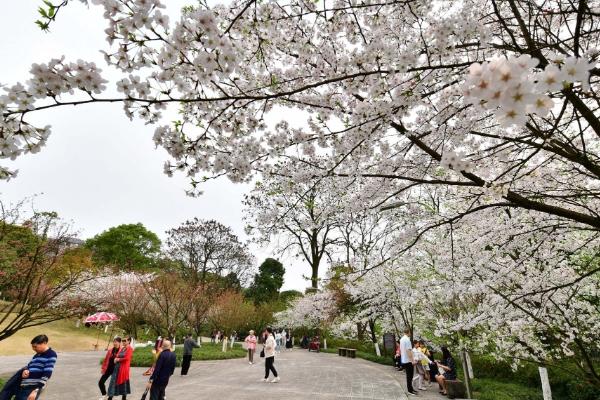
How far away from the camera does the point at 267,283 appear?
162 feet

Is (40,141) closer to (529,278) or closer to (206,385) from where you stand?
(529,278)

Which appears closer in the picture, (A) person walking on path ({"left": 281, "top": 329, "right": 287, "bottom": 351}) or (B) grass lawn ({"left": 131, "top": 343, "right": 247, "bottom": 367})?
(B) grass lawn ({"left": 131, "top": 343, "right": 247, "bottom": 367})

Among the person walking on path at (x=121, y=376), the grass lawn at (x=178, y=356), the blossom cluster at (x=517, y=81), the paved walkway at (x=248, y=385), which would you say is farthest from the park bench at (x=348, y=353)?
the blossom cluster at (x=517, y=81)

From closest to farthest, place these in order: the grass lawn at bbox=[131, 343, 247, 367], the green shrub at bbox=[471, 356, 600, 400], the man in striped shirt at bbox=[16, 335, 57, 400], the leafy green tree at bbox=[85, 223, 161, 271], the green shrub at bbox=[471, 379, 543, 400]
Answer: the man in striped shirt at bbox=[16, 335, 57, 400], the green shrub at bbox=[471, 379, 543, 400], the green shrub at bbox=[471, 356, 600, 400], the grass lawn at bbox=[131, 343, 247, 367], the leafy green tree at bbox=[85, 223, 161, 271]

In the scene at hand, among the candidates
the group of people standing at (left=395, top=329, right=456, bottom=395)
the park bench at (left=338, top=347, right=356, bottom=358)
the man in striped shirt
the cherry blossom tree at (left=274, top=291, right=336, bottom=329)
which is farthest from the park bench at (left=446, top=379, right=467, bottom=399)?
the cherry blossom tree at (left=274, top=291, right=336, bottom=329)

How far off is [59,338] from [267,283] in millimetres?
28202

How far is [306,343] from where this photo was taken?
101 ft

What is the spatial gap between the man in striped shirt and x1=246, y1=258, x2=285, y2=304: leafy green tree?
142ft

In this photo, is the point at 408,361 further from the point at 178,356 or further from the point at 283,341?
the point at 283,341

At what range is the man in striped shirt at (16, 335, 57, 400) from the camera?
465 centimetres

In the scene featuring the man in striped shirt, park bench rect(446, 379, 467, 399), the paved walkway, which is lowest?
the paved walkway

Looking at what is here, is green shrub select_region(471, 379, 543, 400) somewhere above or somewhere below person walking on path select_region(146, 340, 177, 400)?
below

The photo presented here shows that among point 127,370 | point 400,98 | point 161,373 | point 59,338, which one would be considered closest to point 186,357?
point 127,370

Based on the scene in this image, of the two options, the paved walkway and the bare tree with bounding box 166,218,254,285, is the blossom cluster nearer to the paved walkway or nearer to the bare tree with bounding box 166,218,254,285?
the paved walkway
